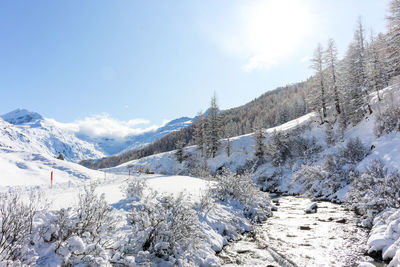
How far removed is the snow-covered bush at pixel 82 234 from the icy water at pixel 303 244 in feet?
14.5

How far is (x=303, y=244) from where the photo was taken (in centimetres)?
906

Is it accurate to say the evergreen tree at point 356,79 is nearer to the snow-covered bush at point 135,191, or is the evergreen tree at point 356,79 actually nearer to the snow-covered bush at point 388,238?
the snow-covered bush at point 388,238

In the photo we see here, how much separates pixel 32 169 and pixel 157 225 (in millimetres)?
15610

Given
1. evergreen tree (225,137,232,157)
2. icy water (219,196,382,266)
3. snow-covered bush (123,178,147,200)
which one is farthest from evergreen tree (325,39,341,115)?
snow-covered bush (123,178,147,200)

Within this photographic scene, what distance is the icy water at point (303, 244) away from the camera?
755 cm

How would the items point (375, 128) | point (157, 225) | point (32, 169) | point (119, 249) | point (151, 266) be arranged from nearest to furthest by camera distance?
1. point (119, 249)
2. point (151, 266)
3. point (157, 225)
4. point (32, 169)
5. point (375, 128)

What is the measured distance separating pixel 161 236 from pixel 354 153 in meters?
21.3

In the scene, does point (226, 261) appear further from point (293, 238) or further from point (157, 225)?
point (293, 238)

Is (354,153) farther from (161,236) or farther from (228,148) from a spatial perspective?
(228,148)

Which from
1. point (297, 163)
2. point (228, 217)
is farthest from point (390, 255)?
point (297, 163)

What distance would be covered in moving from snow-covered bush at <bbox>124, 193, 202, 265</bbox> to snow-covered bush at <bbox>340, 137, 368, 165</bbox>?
63.8 feet

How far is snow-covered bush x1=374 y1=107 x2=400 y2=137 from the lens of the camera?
19.5 meters

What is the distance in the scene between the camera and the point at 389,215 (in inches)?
363

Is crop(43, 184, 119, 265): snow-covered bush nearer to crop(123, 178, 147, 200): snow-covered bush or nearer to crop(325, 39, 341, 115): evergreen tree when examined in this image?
crop(123, 178, 147, 200): snow-covered bush
